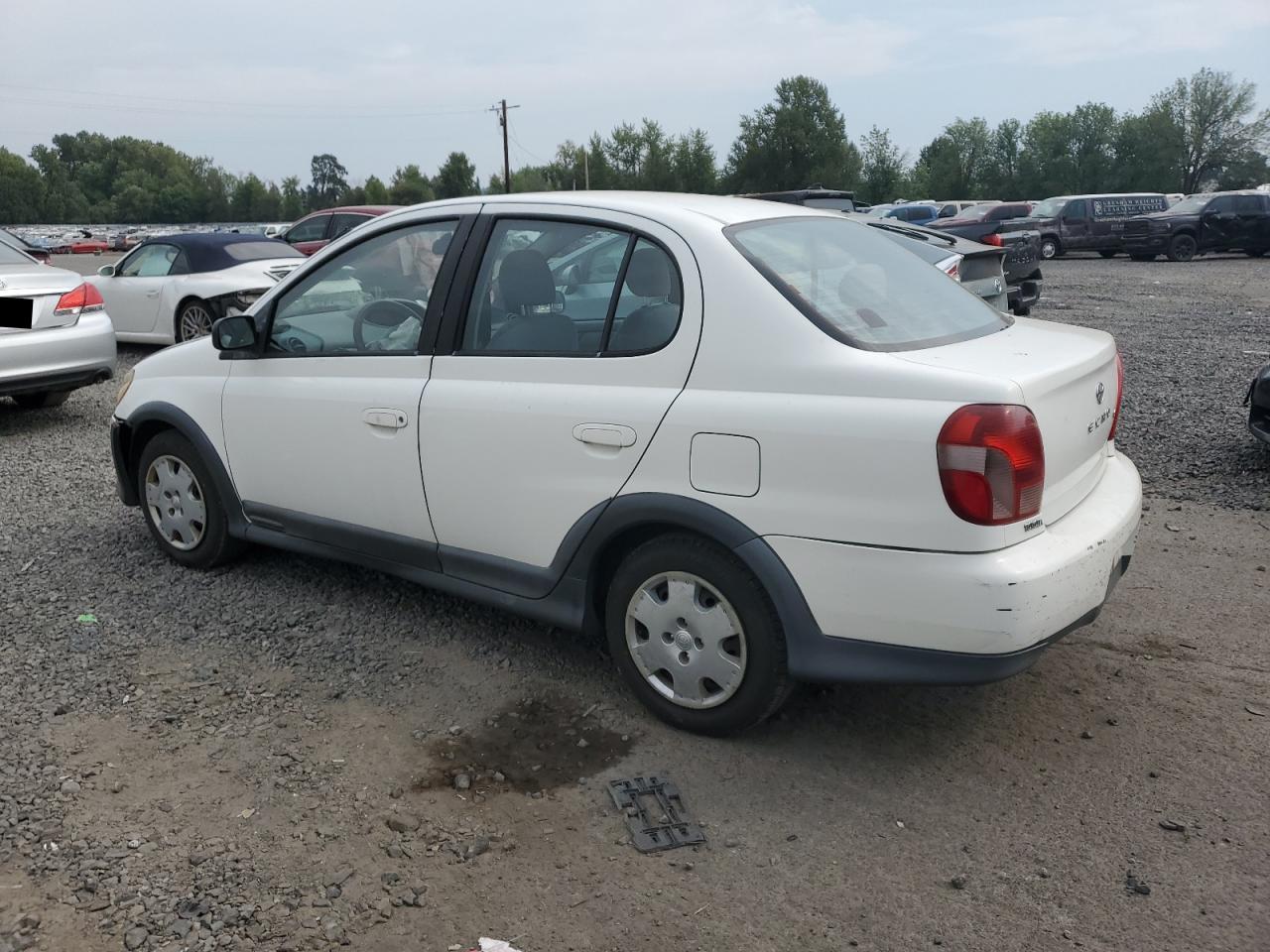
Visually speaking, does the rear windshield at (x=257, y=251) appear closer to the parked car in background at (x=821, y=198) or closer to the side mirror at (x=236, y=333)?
the parked car in background at (x=821, y=198)

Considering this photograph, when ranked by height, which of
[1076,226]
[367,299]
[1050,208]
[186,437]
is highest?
[1050,208]

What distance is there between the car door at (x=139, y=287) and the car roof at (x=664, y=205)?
8.70 m

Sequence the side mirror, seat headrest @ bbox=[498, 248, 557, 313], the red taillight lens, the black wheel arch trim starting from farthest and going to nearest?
the black wheel arch trim
the side mirror
seat headrest @ bbox=[498, 248, 557, 313]
the red taillight lens

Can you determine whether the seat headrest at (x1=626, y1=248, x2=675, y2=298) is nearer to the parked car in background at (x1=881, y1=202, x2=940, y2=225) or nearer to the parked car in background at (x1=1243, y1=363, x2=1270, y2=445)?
the parked car in background at (x1=1243, y1=363, x2=1270, y2=445)

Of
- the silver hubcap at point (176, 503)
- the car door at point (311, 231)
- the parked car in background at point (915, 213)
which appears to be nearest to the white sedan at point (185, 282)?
the car door at point (311, 231)

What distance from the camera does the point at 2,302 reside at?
8.07 m

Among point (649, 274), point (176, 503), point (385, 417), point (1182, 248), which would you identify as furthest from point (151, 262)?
point (1182, 248)

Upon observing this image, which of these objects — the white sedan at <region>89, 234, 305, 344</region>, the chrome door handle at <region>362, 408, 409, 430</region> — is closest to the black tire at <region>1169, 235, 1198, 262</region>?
the white sedan at <region>89, 234, 305, 344</region>

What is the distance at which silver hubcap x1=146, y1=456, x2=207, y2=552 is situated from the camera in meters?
5.04

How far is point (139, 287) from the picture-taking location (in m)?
11.9

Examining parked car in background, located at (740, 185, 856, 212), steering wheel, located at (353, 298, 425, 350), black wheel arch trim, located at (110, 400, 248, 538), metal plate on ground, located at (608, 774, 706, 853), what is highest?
parked car in background, located at (740, 185, 856, 212)

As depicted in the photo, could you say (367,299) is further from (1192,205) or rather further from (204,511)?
(1192,205)

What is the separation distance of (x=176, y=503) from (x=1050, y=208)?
28.6 metres

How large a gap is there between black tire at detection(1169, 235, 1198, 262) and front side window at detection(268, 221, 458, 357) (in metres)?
25.8
